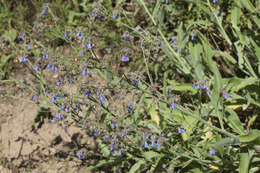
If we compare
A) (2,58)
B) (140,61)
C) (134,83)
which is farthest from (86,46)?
(2,58)

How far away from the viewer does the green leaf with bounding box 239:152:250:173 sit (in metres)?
3.14

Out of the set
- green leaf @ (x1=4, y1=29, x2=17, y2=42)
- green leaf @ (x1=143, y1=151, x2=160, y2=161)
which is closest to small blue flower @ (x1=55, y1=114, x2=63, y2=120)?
green leaf @ (x1=143, y1=151, x2=160, y2=161)

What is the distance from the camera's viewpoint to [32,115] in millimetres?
5793

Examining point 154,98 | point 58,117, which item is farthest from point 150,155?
point 58,117

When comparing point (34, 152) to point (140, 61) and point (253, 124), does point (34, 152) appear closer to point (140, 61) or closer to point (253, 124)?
point (140, 61)

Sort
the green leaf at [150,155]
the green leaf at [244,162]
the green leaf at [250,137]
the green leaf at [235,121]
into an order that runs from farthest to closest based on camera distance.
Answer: the green leaf at [150,155] → the green leaf at [235,121] → the green leaf at [244,162] → the green leaf at [250,137]

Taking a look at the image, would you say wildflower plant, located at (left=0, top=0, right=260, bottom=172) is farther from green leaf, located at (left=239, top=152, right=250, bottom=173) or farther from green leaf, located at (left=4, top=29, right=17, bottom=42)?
green leaf, located at (left=4, top=29, right=17, bottom=42)

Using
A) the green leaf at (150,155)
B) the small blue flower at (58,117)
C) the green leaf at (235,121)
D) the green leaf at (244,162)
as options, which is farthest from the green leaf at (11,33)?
the green leaf at (244,162)

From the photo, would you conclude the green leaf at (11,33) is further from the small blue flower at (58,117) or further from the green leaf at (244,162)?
the green leaf at (244,162)

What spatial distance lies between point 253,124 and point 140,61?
213 centimetres

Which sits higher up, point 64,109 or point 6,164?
point 64,109

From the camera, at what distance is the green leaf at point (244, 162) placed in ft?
10.3

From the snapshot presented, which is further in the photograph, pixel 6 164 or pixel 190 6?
pixel 190 6

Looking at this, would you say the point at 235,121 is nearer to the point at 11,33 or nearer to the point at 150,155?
the point at 150,155
